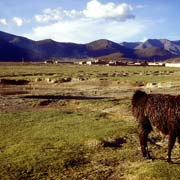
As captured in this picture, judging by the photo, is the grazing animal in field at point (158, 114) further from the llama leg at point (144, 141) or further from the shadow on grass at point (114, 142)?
the shadow on grass at point (114, 142)

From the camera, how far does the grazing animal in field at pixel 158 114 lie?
A: 43.4 feet

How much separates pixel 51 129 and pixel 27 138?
1940 mm

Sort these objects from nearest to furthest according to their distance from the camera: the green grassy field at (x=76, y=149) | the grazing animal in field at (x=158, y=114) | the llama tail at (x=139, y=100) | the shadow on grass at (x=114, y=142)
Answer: the green grassy field at (x=76, y=149)
the grazing animal in field at (x=158, y=114)
the llama tail at (x=139, y=100)
the shadow on grass at (x=114, y=142)

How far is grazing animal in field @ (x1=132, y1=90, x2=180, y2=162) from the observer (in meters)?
13.2

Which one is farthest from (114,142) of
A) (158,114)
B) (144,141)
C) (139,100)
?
(158,114)

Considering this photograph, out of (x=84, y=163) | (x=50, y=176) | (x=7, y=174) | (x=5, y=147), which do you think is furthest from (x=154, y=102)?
(x=5, y=147)

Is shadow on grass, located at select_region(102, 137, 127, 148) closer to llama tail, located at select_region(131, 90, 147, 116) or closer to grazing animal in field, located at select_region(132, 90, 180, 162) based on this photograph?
grazing animal in field, located at select_region(132, 90, 180, 162)

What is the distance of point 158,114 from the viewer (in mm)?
13516

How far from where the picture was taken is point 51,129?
1981 centimetres

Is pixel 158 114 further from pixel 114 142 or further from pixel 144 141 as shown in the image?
pixel 114 142

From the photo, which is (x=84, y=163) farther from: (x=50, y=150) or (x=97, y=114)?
(x=97, y=114)

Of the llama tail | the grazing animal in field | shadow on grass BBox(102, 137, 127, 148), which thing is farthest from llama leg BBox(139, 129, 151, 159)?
shadow on grass BBox(102, 137, 127, 148)

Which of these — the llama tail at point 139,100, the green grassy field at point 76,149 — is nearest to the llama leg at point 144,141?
the green grassy field at point 76,149

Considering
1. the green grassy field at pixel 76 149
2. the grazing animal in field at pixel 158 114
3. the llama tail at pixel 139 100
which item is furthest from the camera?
the llama tail at pixel 139 100
